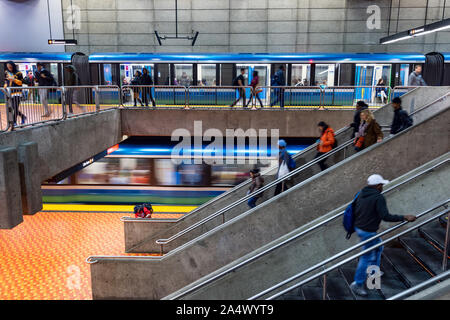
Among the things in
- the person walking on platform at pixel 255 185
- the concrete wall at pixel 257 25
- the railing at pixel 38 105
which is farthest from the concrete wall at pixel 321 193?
the concrete wall at pixel 257 25

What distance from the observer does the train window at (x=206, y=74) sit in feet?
57.6

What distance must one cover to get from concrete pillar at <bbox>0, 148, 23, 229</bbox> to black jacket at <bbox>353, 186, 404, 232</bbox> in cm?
546

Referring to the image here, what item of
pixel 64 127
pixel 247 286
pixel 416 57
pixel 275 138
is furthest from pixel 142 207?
pixel 416 57

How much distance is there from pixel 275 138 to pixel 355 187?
6.77 m

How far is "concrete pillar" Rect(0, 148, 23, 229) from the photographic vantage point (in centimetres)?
582

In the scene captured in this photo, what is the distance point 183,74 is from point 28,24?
1160 cm

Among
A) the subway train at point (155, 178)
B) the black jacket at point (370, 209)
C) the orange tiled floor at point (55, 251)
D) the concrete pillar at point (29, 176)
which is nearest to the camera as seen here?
the black jacket at point (370, 209)

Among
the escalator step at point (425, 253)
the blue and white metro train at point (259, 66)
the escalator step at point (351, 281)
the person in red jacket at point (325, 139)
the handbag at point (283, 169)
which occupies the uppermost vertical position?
the blue and white metro train at point (259, 66)

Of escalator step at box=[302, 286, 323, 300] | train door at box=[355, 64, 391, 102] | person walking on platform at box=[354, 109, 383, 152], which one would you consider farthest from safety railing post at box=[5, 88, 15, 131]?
train door at box=[355, 64, 391, 102]

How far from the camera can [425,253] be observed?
16.9ft

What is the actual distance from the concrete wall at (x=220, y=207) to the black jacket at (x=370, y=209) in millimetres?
4320

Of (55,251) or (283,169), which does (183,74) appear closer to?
(55,251)

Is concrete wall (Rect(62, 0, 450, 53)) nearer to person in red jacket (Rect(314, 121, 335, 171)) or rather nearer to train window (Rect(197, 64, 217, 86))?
train window (Rect(197, 64, 217, 86))

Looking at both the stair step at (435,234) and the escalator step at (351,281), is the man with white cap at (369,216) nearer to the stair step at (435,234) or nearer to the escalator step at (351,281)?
the escalator step at (351,281)
